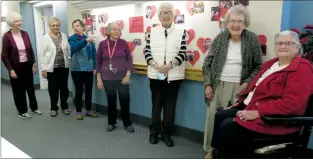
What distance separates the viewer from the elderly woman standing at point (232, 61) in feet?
6.80

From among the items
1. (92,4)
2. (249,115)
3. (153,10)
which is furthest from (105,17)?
(249,115)

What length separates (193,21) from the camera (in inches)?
106

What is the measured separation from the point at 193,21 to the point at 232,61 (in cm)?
77

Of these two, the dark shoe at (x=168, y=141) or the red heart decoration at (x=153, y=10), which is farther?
the red heart decoration at (x=153, y=10)

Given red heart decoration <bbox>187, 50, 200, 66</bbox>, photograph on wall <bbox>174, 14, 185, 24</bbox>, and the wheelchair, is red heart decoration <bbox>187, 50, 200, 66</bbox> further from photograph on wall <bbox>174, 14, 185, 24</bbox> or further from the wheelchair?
the wheelchair

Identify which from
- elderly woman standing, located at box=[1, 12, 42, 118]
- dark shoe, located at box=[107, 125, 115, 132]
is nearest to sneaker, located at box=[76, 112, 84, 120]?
dark shoe, located at box=[107, 125, 115, 132]

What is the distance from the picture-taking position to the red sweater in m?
1.49

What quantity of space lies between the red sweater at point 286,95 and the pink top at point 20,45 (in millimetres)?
3175

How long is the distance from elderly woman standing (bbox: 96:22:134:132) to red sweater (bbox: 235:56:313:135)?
5.71 feet

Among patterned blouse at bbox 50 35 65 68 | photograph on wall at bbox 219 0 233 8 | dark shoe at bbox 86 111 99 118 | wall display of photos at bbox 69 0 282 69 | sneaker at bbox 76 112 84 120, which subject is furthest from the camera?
dark shoe at bbox 86 111 99 118

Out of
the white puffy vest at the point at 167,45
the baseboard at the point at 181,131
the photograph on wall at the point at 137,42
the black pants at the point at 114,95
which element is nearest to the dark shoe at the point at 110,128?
the black pants at the point at 114,95

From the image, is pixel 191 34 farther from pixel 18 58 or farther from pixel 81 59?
pixel 18 58

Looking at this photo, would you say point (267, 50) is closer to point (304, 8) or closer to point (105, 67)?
point (304, 8)

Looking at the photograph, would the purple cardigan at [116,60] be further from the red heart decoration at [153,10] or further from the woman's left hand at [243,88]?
the woman's left hand at [243,88]
